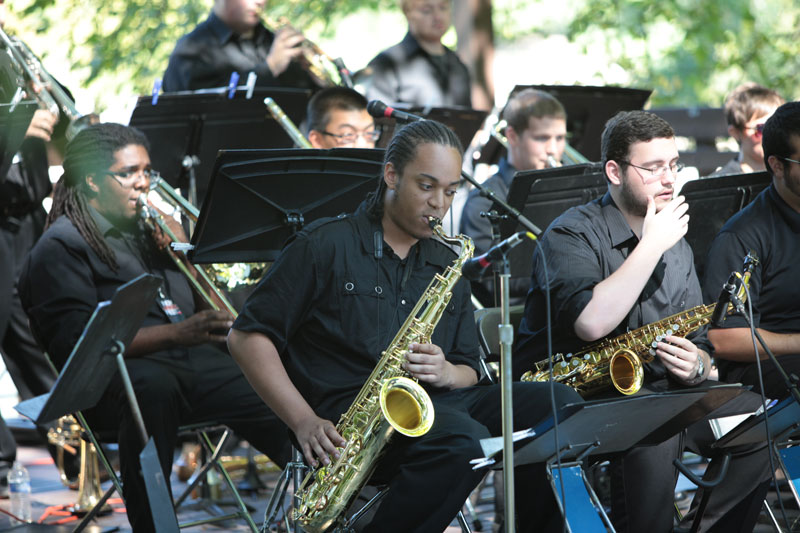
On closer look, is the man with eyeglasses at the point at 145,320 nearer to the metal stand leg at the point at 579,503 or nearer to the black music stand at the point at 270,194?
the black music stand at the point at 270,194

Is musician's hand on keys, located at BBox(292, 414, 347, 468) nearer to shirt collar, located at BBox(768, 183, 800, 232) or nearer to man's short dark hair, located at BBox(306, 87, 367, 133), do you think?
shirt collar, located at BBox(768, 183, 800, 232)

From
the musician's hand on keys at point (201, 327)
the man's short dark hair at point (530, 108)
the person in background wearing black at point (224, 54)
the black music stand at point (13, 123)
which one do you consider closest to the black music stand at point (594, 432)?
the musician's hand on keys at point (201, 327)

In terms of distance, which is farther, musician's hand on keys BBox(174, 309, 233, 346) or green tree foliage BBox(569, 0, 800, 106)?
green tree foliage BBox(569, 0, 800, 106)

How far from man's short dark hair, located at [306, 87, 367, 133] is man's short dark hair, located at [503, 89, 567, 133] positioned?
1.03 metres

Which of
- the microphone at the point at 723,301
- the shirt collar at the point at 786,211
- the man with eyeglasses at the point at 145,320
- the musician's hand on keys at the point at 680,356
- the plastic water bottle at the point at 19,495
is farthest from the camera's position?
the plastic water bottle at the point at 19,495

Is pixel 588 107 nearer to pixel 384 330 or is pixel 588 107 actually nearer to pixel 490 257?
pixel 384 330

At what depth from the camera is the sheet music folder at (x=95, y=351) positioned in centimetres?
366

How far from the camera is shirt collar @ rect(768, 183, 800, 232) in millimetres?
4828

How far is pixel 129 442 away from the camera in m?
4.54

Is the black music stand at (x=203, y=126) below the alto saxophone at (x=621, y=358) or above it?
above

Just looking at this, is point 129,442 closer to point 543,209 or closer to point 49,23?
point 543,209

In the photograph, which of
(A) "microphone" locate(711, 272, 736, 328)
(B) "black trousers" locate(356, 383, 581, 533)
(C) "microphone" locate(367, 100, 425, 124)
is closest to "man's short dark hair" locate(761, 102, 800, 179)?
(A) "microphone" locate(711, 272, 736, 328)

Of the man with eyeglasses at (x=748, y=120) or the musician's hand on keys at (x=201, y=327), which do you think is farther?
the man with eyeglasses at (x=748, y=120)

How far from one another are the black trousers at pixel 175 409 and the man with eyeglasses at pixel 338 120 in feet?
5.20
